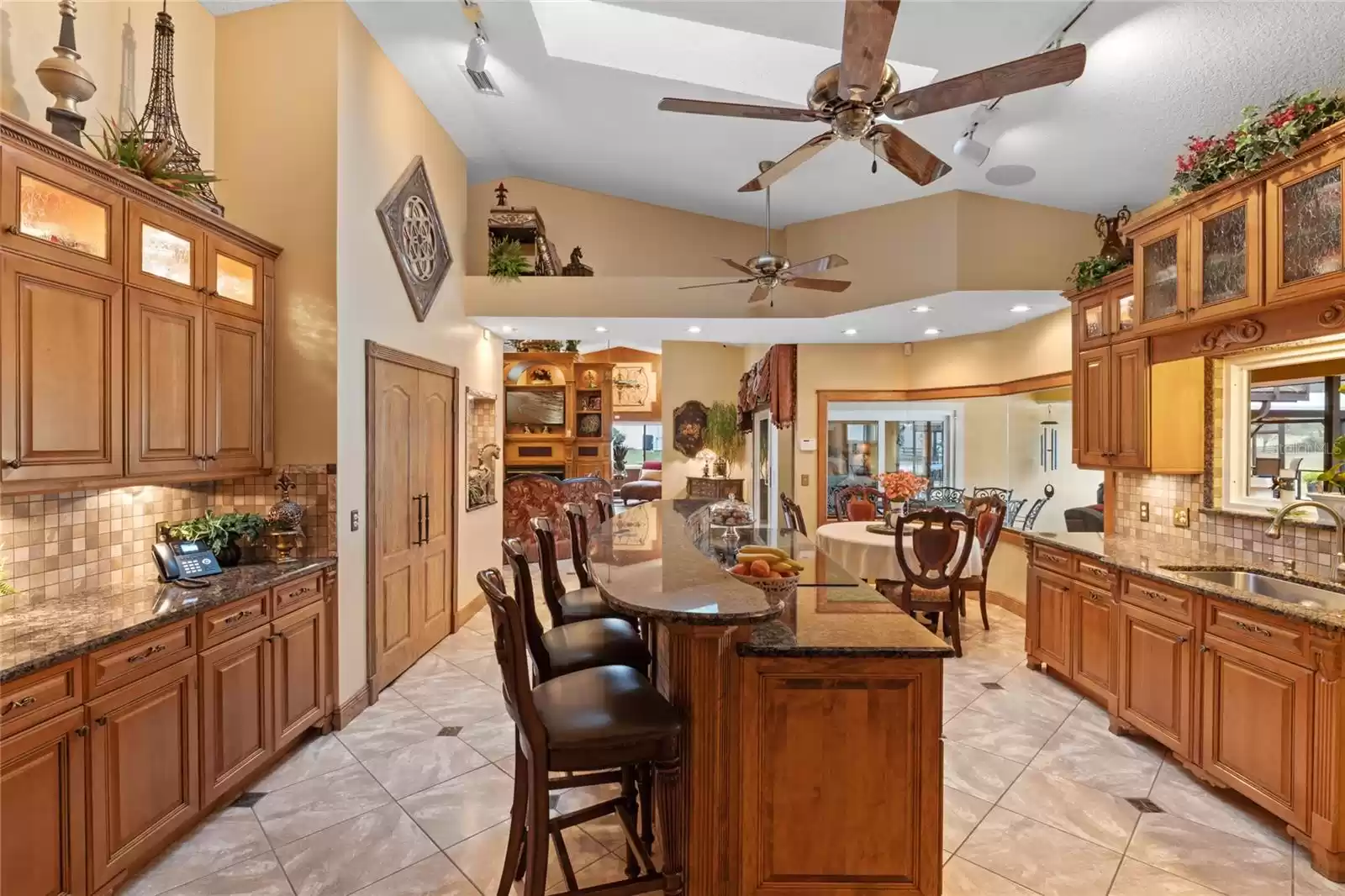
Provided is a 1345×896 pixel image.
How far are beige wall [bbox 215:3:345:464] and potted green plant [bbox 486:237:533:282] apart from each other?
2049 millimetres

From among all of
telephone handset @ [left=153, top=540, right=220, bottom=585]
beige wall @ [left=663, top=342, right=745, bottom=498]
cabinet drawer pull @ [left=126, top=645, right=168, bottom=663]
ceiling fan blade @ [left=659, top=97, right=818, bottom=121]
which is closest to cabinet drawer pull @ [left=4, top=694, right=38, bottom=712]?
cabinet drawer pull @ [left=126, top=645, right=168, bottom=663]

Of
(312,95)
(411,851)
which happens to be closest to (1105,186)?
(312,95)

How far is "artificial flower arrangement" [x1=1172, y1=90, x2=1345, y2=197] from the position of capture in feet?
7.80

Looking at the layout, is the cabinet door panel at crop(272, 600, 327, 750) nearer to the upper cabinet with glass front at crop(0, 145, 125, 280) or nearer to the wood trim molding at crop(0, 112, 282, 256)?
the upper cabinet with glass front at crop(0, 145, 125, 280)

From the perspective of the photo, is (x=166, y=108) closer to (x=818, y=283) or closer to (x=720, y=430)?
(x=818, y=283)

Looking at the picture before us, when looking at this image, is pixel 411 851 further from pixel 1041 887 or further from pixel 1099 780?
pixel 1099 780

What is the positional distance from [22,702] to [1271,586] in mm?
4719

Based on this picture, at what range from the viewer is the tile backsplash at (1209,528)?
279cm

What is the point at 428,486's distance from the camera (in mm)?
4531

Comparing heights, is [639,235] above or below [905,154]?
above

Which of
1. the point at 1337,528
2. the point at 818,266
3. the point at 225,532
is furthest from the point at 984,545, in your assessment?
the point at 225,532

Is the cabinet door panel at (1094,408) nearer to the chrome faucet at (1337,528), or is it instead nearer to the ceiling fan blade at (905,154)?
the chrome faucet at (1337,528)

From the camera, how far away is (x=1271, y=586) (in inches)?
114

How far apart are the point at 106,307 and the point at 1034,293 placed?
5.35 metres
